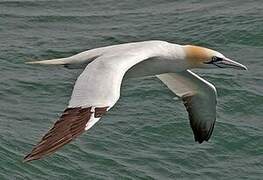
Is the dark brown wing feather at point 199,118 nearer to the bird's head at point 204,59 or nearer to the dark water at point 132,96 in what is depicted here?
the dark water at point 132,96

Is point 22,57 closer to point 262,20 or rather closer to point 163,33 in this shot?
point 163,33

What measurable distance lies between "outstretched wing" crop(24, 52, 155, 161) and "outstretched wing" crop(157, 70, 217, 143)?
155 cm

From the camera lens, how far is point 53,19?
17578mm

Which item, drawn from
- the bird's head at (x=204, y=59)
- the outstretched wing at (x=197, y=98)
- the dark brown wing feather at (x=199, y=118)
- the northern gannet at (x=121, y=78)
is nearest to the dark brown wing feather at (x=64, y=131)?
the northern gannet at (x=121, y=78)

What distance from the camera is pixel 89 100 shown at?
861 centimetres

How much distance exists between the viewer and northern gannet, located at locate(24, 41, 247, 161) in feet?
26.8

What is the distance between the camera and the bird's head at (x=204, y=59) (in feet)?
34.4

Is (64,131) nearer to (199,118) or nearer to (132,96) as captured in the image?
(199,118)

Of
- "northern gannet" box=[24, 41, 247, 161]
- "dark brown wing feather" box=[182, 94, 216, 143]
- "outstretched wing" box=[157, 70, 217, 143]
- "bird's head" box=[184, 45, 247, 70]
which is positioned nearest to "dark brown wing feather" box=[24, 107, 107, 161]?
"northern gannet" box=[24, 41, 247, 161]

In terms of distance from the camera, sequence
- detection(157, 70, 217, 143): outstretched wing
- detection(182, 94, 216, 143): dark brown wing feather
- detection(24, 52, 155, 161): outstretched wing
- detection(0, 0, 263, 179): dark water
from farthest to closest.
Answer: detection(0, 0, 263, 179): dark water < detection(182, 94, 216, 143): dark brown wing feather < detection(157, 70, 217, 143): outstretched wing < detection(24, 52, 155, 161): outstretched wing

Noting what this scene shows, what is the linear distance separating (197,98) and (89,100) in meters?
3.11

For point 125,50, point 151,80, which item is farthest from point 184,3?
point 125,50

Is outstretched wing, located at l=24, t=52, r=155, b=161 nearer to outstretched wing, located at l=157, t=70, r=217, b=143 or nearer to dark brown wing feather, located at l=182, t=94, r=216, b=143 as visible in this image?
outstretched wing, located at l=157, t=70, r=217, b=143

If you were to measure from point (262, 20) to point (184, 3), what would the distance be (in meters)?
2.14
